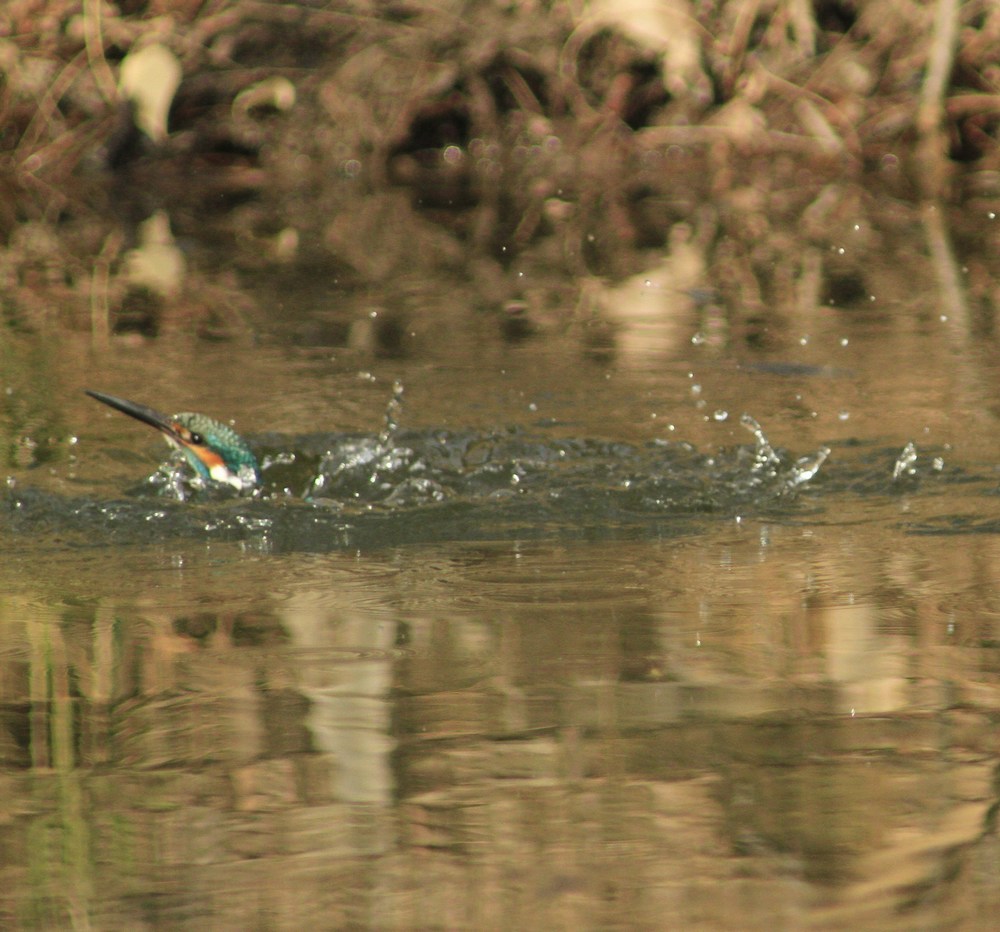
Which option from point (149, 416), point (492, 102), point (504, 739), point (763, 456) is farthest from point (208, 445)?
point (492, 102)

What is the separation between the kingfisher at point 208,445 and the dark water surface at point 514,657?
159 mm

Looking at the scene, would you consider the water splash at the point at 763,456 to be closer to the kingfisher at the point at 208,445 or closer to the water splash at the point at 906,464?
the water splash at the point at 906,464

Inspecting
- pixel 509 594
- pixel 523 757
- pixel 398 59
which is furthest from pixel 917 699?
pixel 398 59

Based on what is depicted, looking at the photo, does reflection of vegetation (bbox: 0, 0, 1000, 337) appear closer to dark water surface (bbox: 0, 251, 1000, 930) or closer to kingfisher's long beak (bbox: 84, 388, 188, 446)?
dark water surface (bbox: 0, 251, 1000, 930)

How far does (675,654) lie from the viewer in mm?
2992

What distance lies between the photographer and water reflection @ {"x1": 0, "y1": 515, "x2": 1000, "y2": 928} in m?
2.13

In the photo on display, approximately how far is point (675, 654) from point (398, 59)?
897 centimetres

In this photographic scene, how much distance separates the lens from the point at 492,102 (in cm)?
1157

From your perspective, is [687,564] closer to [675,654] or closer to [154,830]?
[675,654]

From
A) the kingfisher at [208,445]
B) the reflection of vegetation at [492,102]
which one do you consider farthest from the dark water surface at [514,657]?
the reflection of vegetation at [492,102]

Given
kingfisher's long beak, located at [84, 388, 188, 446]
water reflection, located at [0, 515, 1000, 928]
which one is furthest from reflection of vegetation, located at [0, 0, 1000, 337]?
water reflection, located at [0, 515, 1000, 928]

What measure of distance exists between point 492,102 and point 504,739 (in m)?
9.39

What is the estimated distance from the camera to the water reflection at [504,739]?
2129 millimetres

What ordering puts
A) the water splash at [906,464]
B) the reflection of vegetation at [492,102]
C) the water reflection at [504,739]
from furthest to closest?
the reflection of vegetation at [492,102]
the water splash at [906,464]
the water reflection at [504,739]
